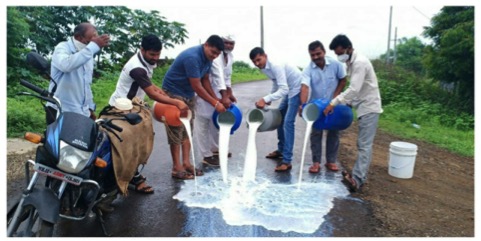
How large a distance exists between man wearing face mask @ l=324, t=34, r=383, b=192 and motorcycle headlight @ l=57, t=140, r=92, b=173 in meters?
2.76

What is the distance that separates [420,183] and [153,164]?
11.1 ft

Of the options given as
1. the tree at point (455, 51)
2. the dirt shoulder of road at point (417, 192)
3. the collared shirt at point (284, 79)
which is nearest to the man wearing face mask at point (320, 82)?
the collared shirt at point (284, 79)

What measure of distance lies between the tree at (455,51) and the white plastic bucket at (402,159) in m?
7.02

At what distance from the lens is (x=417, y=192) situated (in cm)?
445

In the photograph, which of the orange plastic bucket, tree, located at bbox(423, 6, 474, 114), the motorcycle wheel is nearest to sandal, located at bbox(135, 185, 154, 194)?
the orange plastic bucket

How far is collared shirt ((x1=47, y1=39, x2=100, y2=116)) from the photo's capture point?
11.1 ft

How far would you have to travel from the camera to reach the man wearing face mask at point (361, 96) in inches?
165

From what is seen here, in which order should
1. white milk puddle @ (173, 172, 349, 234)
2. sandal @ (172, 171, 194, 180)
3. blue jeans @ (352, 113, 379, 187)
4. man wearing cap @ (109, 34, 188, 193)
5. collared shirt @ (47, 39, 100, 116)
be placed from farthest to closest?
1. sandal @ (172, 171, 194, 180)
2. blue jeans @ (352, 113, 379, 187)
3. man wearing cap @ (109, 34, 188, 193)
4. white milk puddle @ (173, 172, 349, 234)
5. collared shirt @ (47, 39, 100, 116)

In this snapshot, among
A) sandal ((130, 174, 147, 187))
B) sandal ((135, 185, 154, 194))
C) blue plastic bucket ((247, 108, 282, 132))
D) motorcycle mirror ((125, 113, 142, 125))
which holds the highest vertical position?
motorcycle mirror ((125, 113, 142, 125))

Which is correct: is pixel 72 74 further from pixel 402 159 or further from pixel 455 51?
pixel 455 51

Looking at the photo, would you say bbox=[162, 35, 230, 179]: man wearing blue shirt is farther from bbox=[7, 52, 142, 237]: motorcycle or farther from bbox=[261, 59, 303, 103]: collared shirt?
bbox=[7, 52, 142, 237]: motorcycle

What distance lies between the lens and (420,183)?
4.82 m

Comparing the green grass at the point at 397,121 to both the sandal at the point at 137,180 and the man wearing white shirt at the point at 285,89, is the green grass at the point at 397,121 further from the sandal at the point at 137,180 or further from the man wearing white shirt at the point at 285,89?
the man wearing white shirt at the point at 285,89

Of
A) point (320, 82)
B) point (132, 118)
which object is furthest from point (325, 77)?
point (132, 118)
